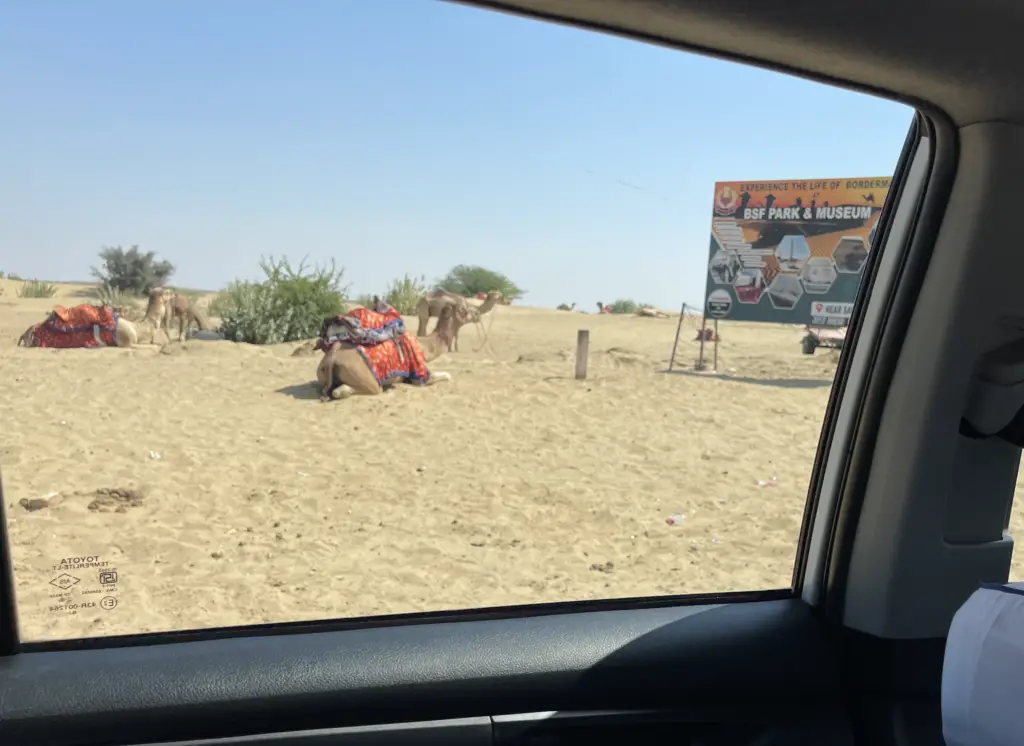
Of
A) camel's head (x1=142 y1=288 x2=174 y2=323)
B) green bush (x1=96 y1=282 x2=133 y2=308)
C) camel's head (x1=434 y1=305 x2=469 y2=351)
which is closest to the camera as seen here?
green bush (x1=96 y1=282 x2=133 y2=308)

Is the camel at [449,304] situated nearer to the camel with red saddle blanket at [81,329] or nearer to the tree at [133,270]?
the camel with red saddle blanket at [81,329]

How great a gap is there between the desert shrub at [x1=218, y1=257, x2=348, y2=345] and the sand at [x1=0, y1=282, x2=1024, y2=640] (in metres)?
0.33

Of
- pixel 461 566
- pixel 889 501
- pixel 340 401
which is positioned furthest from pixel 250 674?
pixel 340 401

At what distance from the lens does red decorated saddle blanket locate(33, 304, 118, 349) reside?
475 centimetres

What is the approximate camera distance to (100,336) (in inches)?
221

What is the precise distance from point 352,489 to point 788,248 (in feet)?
16.8

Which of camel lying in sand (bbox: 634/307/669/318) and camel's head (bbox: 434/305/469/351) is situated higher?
camel lying in sand (bbox: 634/307/669/318)

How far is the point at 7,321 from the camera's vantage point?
3.92m

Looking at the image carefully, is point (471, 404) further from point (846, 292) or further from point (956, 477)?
point (956, 477)

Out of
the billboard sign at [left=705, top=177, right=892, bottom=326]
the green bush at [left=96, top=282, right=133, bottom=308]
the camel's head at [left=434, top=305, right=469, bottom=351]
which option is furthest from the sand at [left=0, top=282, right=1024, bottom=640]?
the camel's head at [left=434, top=305, right=469, bottom=351]

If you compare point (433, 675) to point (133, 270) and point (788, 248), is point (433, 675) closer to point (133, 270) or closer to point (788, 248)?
point (133, 270)

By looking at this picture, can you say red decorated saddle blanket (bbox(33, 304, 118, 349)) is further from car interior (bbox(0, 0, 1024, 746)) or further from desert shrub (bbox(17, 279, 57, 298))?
car interior (bbox(0, 0, 1024, 746))

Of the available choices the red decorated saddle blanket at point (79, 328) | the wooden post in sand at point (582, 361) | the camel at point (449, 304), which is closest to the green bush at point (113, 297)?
the red decorated saddle blanket at point (79, 328)

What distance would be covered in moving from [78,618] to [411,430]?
5.56 m
